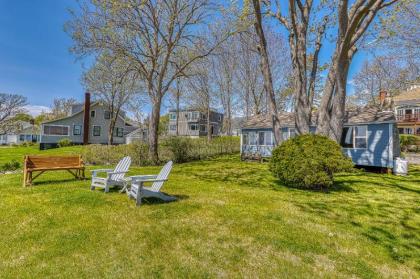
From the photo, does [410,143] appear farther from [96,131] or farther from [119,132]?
[96,131]

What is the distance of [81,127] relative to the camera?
104 ft

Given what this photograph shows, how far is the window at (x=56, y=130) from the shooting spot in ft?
97.2

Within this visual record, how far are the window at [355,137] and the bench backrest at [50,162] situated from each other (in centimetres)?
1487

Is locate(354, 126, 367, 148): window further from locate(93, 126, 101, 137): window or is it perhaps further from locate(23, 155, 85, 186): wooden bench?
locate(93, 126, 101, 137): window

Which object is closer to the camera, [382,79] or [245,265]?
[245,265]

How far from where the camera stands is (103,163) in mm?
13859

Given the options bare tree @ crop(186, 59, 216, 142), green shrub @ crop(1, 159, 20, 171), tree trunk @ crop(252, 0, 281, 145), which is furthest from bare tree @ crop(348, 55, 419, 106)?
green shrub @ crop(1, 159, 20, 171)

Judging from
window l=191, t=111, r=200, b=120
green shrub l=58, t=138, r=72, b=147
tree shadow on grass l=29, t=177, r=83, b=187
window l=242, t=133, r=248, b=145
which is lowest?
tree shadow on grass l=29, t=177, r=83, b=187

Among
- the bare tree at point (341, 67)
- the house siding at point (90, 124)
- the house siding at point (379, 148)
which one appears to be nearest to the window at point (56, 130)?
the house siding at point (90, 124)

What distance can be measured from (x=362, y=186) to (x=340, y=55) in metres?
5.01

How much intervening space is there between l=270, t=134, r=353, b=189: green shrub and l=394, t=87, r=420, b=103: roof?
3221 centimetres

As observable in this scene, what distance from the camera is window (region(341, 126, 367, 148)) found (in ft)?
46.5

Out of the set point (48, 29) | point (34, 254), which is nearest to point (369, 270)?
point (34, 254)

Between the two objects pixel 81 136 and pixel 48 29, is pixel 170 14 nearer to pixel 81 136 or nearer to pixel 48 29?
pixel 48 29
